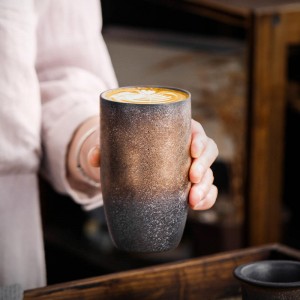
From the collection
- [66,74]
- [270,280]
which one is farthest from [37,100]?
[270,280]

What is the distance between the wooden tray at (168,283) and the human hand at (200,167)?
0.20m

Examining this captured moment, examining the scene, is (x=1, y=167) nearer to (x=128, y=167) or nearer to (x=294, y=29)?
(x=128, y=167)

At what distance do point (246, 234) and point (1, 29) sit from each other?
4.40 ft

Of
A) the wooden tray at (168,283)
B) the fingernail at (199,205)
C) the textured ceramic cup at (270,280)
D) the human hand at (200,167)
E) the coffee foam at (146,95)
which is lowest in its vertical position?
the wooden tray at (168,283)

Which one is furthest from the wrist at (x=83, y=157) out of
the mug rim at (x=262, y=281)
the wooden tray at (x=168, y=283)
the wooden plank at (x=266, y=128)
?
the wooden plank at (x=266, y=128)

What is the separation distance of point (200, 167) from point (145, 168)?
0.11m

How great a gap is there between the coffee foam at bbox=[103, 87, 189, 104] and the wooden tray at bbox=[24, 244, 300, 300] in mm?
351

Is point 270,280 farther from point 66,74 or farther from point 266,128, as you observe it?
point 266,128

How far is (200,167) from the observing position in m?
1.04

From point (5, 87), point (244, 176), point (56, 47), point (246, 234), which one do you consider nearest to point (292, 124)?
point (244, 176)

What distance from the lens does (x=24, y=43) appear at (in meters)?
1.42

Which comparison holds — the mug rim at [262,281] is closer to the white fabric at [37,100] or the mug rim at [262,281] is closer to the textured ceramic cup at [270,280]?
the textured ceramic cup at [270,280]

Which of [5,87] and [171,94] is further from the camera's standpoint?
[5,87]

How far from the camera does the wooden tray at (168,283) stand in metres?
1.16
